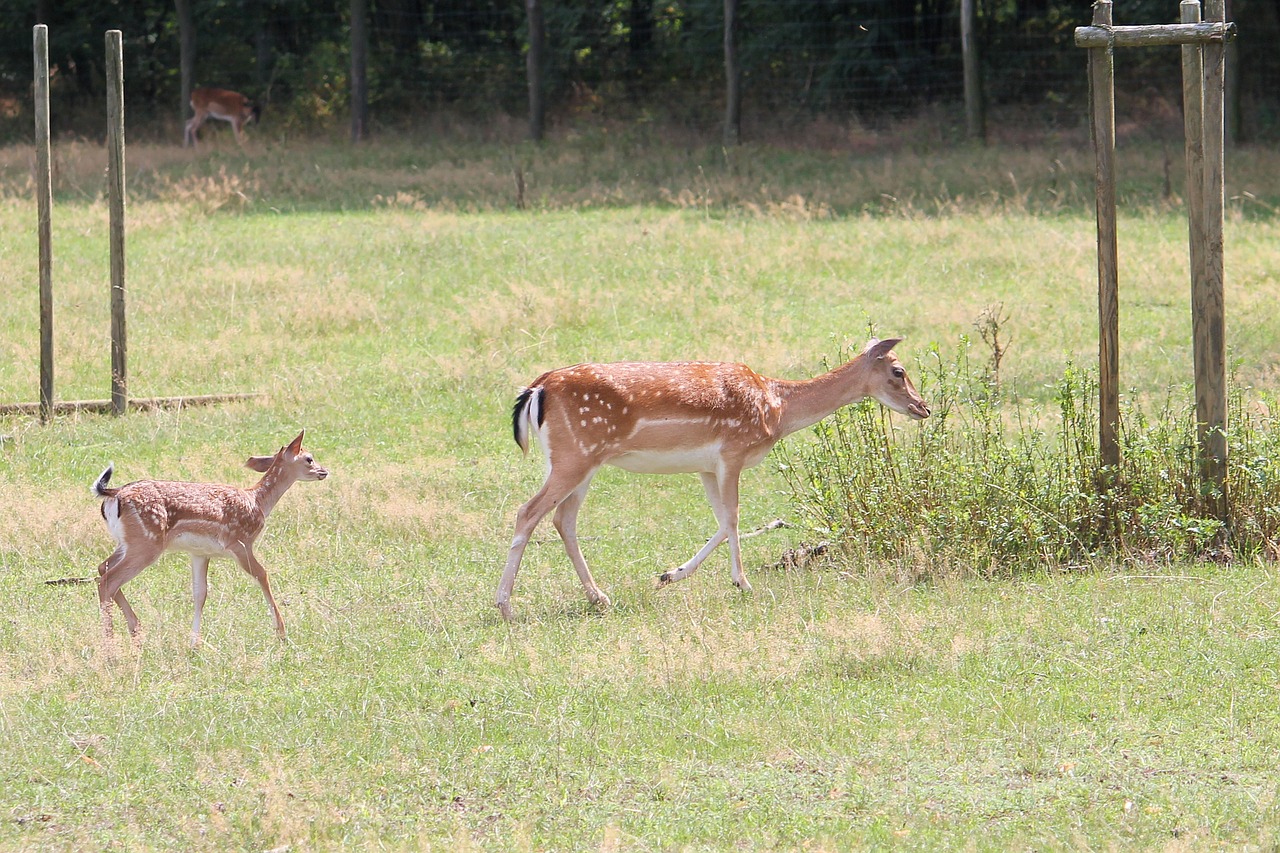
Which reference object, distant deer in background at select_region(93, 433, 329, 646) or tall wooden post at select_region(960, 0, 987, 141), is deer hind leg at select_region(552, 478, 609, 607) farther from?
tall wooden post at select_region(960, 0, 987, 141)

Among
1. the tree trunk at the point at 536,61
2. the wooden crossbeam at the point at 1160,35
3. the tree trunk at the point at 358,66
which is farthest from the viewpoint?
the tree trunk at the point at 358,66

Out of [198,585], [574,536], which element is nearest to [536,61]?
[574,536]

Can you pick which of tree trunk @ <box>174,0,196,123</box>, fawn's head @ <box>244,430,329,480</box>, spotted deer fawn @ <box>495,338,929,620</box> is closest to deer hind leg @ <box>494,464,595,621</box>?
spotted deer fawn @ <box>495,338,929,620</box>

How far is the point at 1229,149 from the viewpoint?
24.3 m

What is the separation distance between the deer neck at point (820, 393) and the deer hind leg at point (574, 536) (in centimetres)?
124

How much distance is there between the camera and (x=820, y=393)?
9.16 metres

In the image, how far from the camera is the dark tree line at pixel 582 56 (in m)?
30.1

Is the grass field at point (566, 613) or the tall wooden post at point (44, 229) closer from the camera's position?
the grass field at point (566, 613)

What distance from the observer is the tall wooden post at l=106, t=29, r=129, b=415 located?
41.3ft

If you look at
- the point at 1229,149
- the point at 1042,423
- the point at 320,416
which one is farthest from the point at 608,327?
the point at 1229,149

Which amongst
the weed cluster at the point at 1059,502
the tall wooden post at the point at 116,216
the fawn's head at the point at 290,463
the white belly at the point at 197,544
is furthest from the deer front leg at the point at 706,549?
the tall wooden post at the point at 116,216

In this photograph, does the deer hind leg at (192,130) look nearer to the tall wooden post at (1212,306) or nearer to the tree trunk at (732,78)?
the tree trunk at (732,78)

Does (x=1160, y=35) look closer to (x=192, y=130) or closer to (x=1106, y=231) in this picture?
(x=1106, y=231)

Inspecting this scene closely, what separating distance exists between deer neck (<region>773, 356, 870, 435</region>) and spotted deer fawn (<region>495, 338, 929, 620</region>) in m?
0.04
